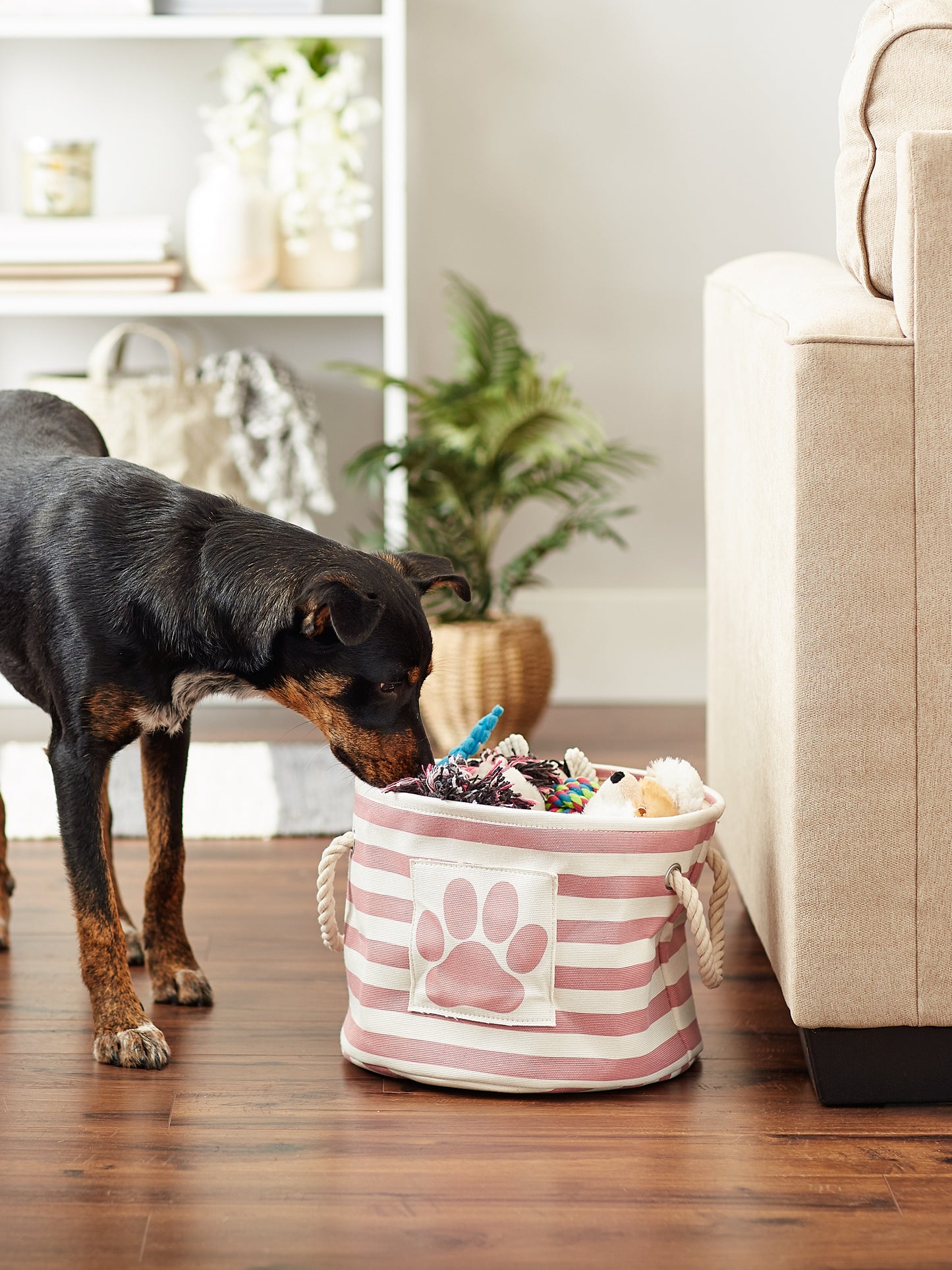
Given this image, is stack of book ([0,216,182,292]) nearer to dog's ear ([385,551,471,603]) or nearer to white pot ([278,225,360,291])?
white pot ([278,225,360,291])

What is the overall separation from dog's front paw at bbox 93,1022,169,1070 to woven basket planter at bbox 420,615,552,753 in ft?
4.37

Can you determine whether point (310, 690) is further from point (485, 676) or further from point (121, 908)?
point (485, 676)

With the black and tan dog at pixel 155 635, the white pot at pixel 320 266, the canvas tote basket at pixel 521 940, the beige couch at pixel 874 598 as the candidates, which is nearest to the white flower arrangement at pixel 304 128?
the white pot at pixel 320 266

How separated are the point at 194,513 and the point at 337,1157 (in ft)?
2.35

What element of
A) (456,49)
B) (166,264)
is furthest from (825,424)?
(456,49)

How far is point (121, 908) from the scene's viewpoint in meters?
1.91

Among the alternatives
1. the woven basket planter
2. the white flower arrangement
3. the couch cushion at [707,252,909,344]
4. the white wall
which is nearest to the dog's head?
the couch cushion at [707,252,909,344]

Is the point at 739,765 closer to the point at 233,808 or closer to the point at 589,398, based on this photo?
the point at 233,808

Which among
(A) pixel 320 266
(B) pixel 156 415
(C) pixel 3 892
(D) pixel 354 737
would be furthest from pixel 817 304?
(A) pixel 320 266

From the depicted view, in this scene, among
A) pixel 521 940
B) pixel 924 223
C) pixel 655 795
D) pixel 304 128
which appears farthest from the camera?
pixel 304 128

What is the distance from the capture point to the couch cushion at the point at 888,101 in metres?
1.37

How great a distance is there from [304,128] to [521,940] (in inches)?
88.8

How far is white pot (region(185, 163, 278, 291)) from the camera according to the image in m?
3.06

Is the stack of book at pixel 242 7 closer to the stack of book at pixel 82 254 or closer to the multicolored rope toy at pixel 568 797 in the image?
the stack of book at pixel 82 254
